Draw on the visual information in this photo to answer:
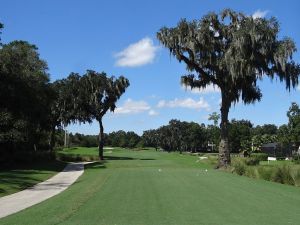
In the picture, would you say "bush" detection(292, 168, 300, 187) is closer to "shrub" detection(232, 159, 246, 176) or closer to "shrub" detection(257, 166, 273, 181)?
"shrub" detection(257, 166, 273, 181)

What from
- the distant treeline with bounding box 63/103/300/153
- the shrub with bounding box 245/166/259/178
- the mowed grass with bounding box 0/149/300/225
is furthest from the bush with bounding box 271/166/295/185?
the distant treeline with bounding box 63/103/300/153

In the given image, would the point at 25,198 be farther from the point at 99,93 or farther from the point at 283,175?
the point at 99,93

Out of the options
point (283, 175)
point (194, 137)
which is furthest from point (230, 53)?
point (194, 137)

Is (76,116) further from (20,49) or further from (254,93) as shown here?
(254,93)

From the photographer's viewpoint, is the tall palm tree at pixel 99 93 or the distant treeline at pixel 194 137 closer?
the tall palm tree at pixel 99 93

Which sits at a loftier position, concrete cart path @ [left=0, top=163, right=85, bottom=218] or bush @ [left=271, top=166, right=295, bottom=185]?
bush @ [left=271, top=166, right=295, bottom=185]

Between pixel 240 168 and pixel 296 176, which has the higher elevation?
pixel 240 168

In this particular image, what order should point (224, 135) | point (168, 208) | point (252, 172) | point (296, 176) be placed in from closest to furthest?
1. point (168, 208)
2. point (296, 176)
3. point (252, 172)
4. point (224, 135)

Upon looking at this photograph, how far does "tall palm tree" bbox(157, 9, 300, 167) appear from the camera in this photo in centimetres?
3516

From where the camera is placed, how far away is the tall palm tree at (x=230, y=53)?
35156 millimetres

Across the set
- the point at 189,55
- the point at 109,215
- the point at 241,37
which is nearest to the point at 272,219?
the point at 109,215

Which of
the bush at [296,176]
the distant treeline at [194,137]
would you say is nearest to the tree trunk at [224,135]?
the bush at [296,176]

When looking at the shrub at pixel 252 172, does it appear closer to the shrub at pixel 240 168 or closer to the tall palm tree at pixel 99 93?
the shrub at pixel 240 168

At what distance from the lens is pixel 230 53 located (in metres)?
35.9
